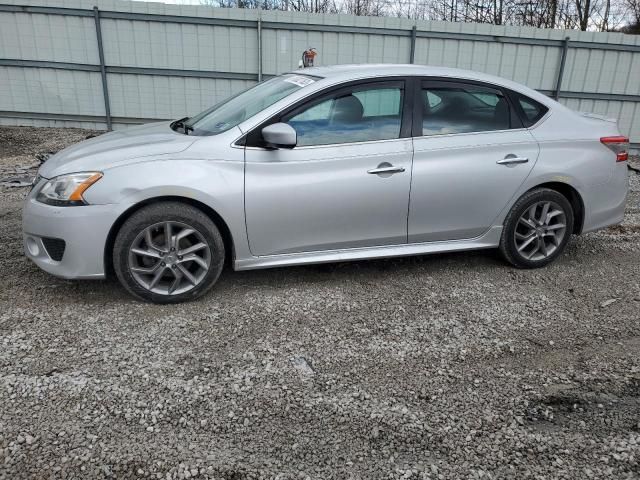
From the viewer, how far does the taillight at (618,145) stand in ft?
14.8

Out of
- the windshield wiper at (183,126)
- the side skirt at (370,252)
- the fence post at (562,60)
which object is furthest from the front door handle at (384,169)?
the fence post at (562,60)

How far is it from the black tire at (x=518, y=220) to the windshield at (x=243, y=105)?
198 cm

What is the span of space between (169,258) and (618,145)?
12.5ft

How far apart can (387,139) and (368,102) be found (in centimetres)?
33

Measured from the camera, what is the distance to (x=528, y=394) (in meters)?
2.90

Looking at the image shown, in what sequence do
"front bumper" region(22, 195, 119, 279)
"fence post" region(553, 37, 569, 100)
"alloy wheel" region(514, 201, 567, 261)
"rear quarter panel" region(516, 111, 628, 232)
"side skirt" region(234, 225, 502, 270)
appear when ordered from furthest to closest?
1. "fence post" region(553, 37, 569, 100)
2. "alloy wheel" region(514, 201, 567, 261)
3. "rear quarter panel" region(516, 111, 628, 232)
4. "side skirt" region(234, 225, 502, 270)
5. "front bumper" region(22, 195, 119, 279)

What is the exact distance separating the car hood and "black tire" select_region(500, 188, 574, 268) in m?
2.62

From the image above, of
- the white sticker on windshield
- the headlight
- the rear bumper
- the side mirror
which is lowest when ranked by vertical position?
the rear bumper

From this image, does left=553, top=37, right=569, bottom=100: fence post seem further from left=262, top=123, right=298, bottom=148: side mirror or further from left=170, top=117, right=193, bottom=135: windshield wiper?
left=262, top=123, right=298, bottom=148: side mirror

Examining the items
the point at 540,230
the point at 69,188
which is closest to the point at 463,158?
the point at 540,230

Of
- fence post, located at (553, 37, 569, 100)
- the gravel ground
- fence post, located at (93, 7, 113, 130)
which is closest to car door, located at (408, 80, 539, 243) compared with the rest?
the gravel ground

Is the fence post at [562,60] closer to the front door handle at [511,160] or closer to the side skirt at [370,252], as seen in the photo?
the front door handle at [511,160]

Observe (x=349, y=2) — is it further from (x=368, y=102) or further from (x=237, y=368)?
(x=237, y=368)

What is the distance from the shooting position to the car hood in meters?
3.54
